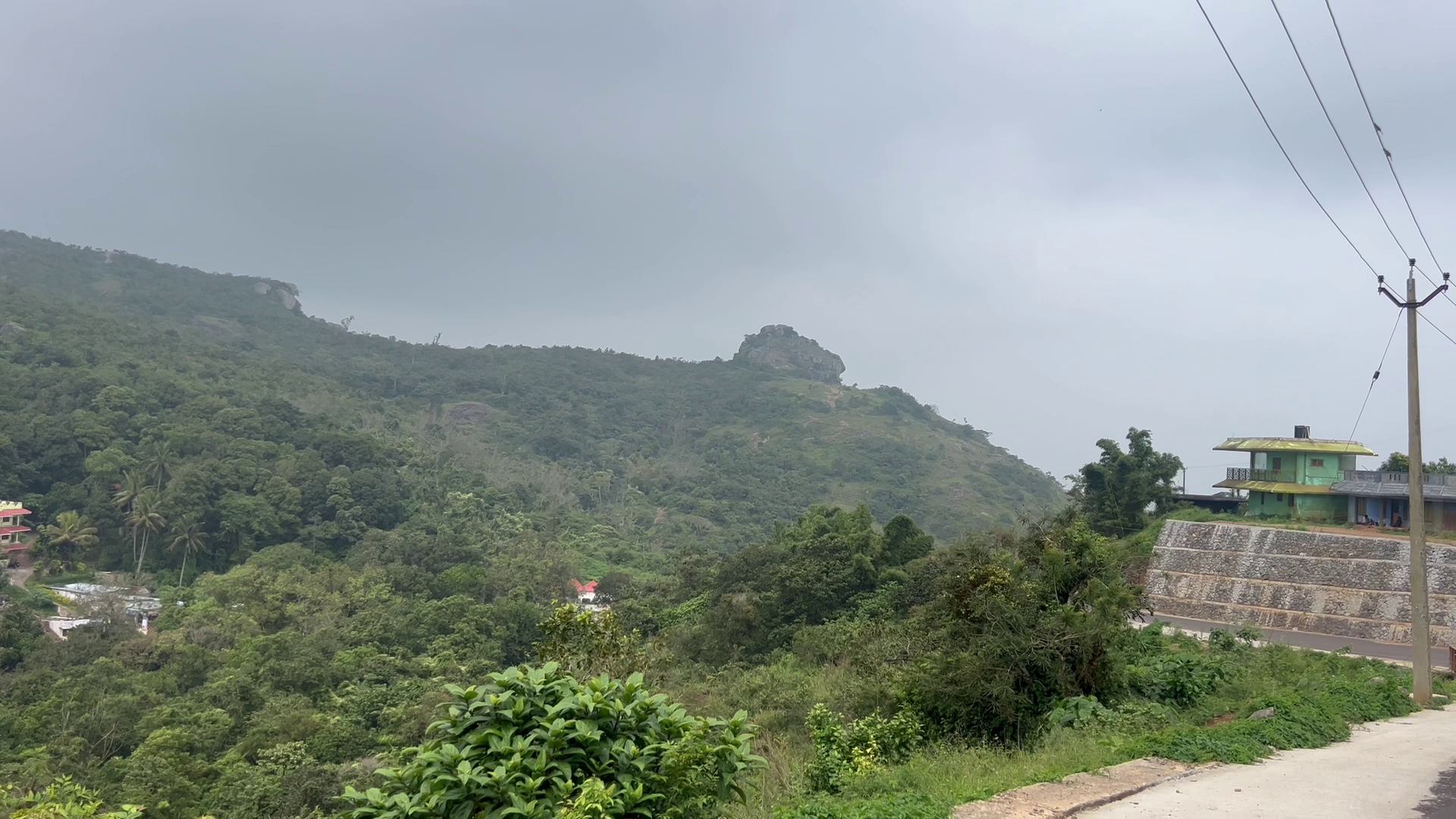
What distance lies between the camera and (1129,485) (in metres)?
30.9

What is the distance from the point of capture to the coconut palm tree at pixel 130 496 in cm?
4138

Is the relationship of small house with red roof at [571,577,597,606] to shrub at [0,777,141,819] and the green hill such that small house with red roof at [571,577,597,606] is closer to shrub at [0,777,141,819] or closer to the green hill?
the green hill

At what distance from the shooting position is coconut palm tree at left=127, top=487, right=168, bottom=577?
133ft

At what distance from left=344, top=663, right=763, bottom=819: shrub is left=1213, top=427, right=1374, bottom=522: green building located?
27.3 metres

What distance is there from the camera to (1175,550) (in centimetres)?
2559

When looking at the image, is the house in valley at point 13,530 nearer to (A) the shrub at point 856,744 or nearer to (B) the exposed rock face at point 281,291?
(A) the shrub at point 856,744

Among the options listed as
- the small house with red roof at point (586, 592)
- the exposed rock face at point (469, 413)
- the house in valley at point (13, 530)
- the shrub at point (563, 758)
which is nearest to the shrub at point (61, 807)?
the shrub at point (563, 758)

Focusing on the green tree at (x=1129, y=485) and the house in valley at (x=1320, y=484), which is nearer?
the house in valley at (x=1320, y=484)

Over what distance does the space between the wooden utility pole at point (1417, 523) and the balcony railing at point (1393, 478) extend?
13657mm

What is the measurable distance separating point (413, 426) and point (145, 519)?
138 ft

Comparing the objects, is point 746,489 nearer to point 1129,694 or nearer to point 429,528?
point 429,528

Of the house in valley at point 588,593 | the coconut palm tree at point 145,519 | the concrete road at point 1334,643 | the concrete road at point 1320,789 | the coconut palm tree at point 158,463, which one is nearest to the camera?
the concrete road at point 1320,789

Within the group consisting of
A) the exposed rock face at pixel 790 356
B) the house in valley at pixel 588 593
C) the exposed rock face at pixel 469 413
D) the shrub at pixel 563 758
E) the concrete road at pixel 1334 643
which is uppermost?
the exposed rock face at pixel 790 356

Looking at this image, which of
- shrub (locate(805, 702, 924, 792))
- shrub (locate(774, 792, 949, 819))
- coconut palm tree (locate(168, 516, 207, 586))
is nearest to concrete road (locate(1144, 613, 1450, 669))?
shrub (locate(805, 702, 924, 792))
